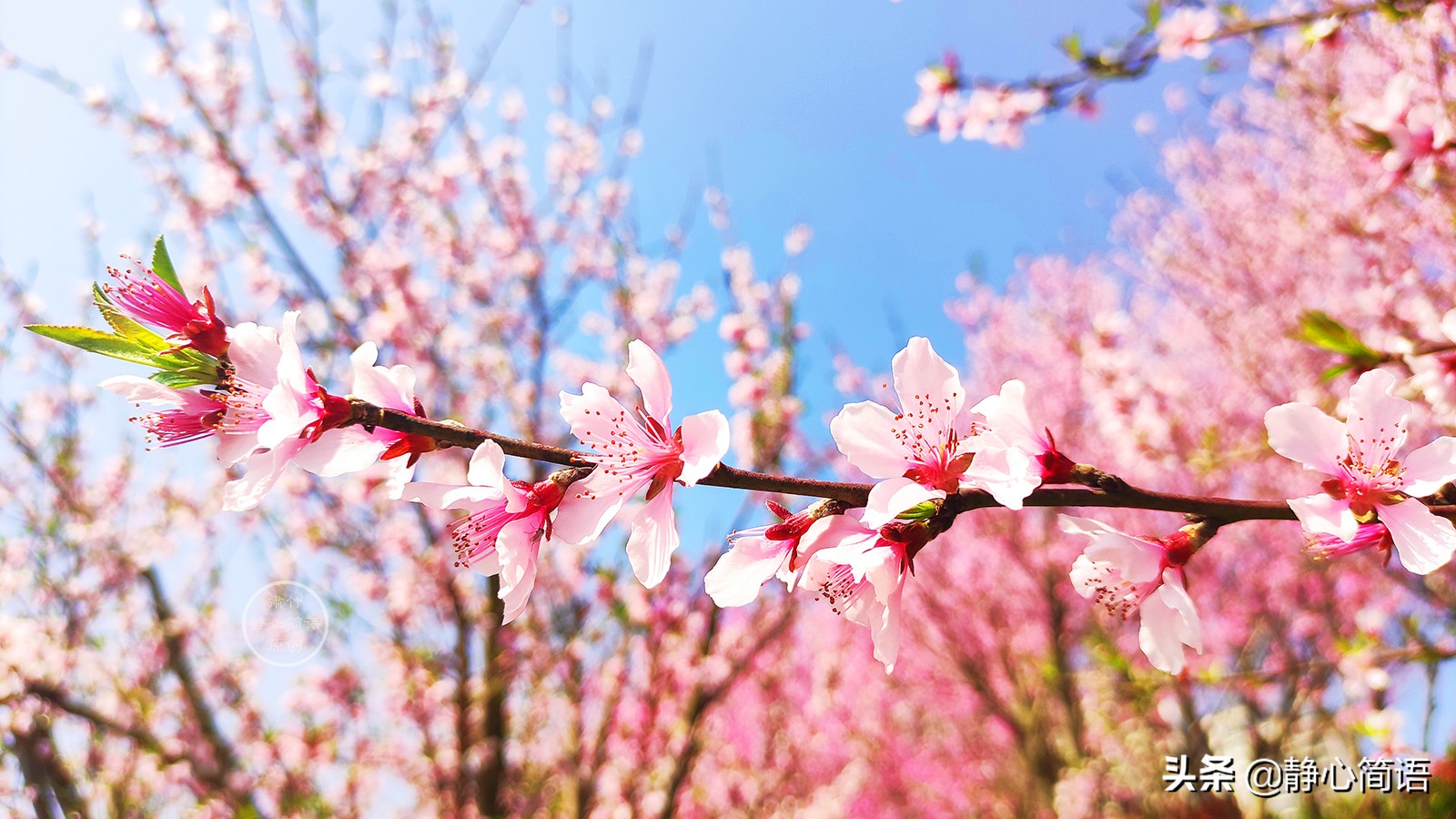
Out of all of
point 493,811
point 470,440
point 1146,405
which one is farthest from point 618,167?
point 470,440

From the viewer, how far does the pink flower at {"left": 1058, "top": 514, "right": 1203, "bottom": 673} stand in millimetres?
1144

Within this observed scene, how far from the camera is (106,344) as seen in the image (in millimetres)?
1092

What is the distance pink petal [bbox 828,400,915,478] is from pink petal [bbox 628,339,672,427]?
0.86 ft

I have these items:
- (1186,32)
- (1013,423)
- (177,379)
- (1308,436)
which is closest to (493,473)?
(177,379)

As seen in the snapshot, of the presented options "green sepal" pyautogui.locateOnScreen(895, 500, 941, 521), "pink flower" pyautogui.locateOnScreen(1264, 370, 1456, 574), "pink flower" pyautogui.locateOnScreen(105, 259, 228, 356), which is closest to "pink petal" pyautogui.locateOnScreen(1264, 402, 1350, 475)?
"pink flower" pyautogui.locateOnScreen(1264, 370, 1456, 574)

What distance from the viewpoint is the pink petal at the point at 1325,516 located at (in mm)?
1013

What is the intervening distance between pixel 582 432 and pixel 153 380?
61cm

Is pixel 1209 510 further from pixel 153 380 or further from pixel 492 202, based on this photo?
pixel 492 202

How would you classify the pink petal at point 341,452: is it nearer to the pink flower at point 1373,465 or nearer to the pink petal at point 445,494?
the pink petal at point 445,494

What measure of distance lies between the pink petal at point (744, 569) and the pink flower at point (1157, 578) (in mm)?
412

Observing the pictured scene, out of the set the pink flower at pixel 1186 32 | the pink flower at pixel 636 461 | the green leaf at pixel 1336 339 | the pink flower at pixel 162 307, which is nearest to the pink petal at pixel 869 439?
the pink flower at pixel 636 461

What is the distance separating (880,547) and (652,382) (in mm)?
406

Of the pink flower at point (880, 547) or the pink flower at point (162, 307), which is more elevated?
the pink flower at point (162, 307)

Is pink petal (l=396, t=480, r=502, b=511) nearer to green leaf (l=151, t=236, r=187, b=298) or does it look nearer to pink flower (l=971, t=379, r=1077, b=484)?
green leaf (l=151, t=236, r=187, b=298)
